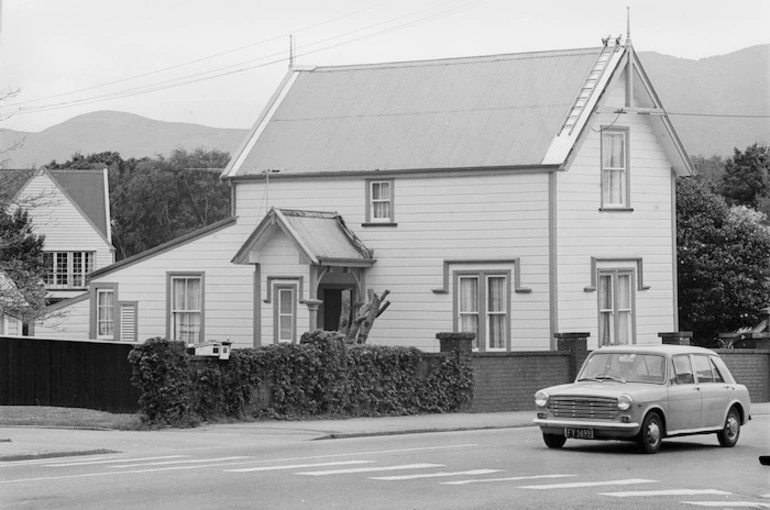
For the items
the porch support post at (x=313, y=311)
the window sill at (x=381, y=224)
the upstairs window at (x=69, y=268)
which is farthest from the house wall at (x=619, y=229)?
the upstairs window at (x=69, y=268)

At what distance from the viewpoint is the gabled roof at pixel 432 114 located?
3850 cm

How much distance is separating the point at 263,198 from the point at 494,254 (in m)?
7.52

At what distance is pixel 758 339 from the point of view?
4094 centimetres

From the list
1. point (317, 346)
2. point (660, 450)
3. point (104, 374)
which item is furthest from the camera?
point (104, 374)

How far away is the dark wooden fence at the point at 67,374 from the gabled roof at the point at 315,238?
21.5ft

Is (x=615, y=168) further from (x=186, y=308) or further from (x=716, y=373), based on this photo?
(x=716, y=373)

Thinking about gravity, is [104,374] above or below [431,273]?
below

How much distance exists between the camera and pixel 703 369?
77.0 feet

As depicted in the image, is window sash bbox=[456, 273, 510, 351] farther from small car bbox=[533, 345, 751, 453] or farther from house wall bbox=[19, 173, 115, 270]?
house wall bbox=[19, 173, 115, 270]

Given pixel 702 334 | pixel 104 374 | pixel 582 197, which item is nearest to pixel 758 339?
pixel 582 197

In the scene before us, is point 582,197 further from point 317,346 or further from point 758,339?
point 317,346

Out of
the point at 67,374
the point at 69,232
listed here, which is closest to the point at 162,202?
the point at 69,232

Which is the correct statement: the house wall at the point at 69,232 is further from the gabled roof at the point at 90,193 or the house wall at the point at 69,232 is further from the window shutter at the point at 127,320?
the window shutter at the point at 127,320

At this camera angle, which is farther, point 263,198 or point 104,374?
point 263,198
